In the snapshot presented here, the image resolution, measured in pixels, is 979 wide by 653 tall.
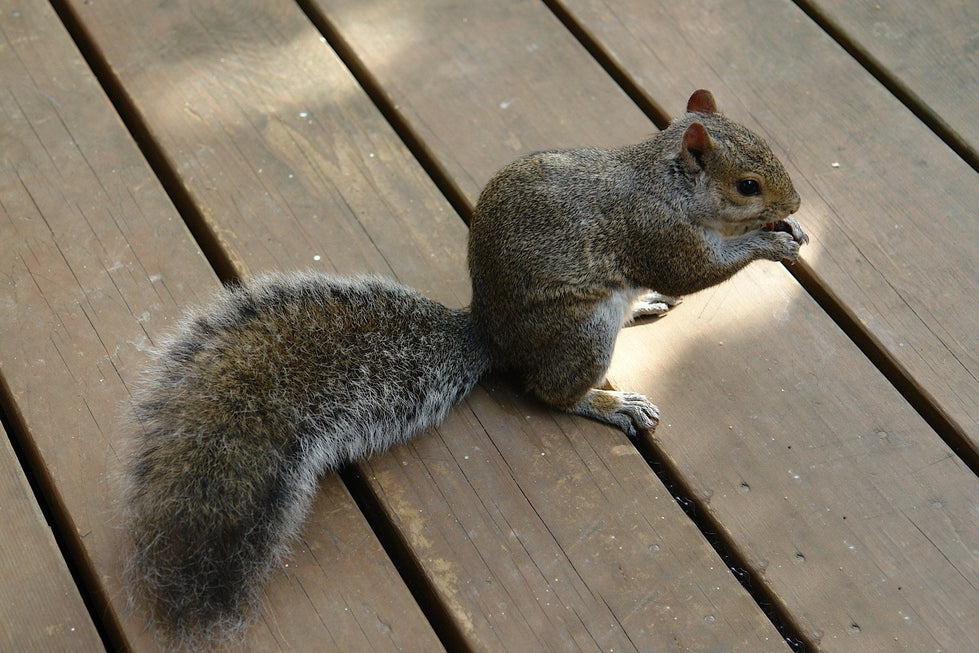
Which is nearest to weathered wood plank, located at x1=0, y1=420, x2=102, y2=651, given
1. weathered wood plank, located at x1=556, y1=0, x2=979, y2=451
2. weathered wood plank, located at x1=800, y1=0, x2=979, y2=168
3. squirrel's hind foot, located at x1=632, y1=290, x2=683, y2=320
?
squirrel's hind foot, located at x1=632, y1=290, x2=683, y2=320

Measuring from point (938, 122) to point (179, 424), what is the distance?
1.78 metres

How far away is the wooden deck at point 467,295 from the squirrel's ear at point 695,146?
36 cm

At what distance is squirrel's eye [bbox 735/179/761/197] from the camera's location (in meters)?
1.82

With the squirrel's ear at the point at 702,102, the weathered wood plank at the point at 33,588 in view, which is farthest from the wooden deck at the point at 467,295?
the squirrel's ear at the point at 702,102

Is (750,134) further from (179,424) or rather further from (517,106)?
(179,424)

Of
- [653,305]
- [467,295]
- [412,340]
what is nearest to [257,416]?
[412,340]

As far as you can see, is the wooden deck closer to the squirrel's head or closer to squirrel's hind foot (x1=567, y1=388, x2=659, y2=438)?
squirrel's hind foot (x1=567, y1=388, x2=659, y2=438)

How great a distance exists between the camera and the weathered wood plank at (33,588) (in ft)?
5.04

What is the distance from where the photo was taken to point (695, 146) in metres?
1.80

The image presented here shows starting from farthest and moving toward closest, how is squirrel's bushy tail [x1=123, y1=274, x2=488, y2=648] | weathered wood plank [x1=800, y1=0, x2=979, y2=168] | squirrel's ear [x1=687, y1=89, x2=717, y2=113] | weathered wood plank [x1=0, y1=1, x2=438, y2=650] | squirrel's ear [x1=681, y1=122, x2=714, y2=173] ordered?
weathered wood plank [x1=800, y1=0, x2=979, y2=168] < squirrel's ear [x1=687, y1=89, x2=717, y2=113] < squirrel's ear [x1=681, y1=122, x2=714, y2=173] < weathered wood plank [x1=0, y1=1, x2=438, y2=650] < squirrel's bushy tail [x1=123, y1=274, x2=488, y2=648]

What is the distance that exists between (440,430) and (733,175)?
69 centimetres

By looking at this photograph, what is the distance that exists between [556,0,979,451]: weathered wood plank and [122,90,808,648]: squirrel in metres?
0.25

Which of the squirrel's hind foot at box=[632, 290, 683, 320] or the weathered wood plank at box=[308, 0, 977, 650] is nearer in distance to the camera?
the weathered wood plank at box=[308, 0, 977, 650]

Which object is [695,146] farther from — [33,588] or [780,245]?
[33,588]
